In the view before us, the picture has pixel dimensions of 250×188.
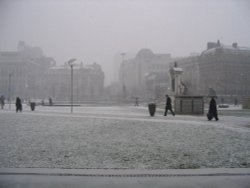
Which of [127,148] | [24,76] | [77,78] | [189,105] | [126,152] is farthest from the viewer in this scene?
[77,78]

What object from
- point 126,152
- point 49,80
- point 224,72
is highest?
point 49,80

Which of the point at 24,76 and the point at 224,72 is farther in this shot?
the point at 24,76

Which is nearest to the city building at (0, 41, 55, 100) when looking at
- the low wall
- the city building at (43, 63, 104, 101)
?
the city building at (43, 63, 104, 101)

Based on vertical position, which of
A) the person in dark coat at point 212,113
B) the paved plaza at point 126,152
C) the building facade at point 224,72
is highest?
the building facade at point 224,72

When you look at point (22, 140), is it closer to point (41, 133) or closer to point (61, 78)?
point (41, 133)

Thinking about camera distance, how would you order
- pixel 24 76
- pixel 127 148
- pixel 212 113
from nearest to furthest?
pixel 127 148, pixel 212 113, pixel 24 76

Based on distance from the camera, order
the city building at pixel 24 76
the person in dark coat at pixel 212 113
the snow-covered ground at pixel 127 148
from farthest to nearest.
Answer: the city building at pixel 24 76 → the person in dark coat at pixel 212 113 → the snow-covered ground at pixel 127 148

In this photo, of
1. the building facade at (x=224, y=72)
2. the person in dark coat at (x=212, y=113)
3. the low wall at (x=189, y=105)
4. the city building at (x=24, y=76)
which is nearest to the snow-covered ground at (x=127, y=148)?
the person in dark coat at (x=212, y=113)

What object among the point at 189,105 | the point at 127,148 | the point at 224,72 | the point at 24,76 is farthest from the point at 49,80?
the point at 127,148

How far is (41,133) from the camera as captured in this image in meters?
12.1

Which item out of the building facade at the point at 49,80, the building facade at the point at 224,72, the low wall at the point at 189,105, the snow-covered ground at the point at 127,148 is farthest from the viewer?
the building facade at the point at 49,80

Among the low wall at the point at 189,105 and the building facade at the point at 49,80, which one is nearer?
the low wall at the point at 189,105

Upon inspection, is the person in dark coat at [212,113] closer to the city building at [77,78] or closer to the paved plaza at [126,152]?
the paved plaza at [126,152]

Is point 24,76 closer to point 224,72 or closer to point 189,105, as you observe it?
point 224,72
